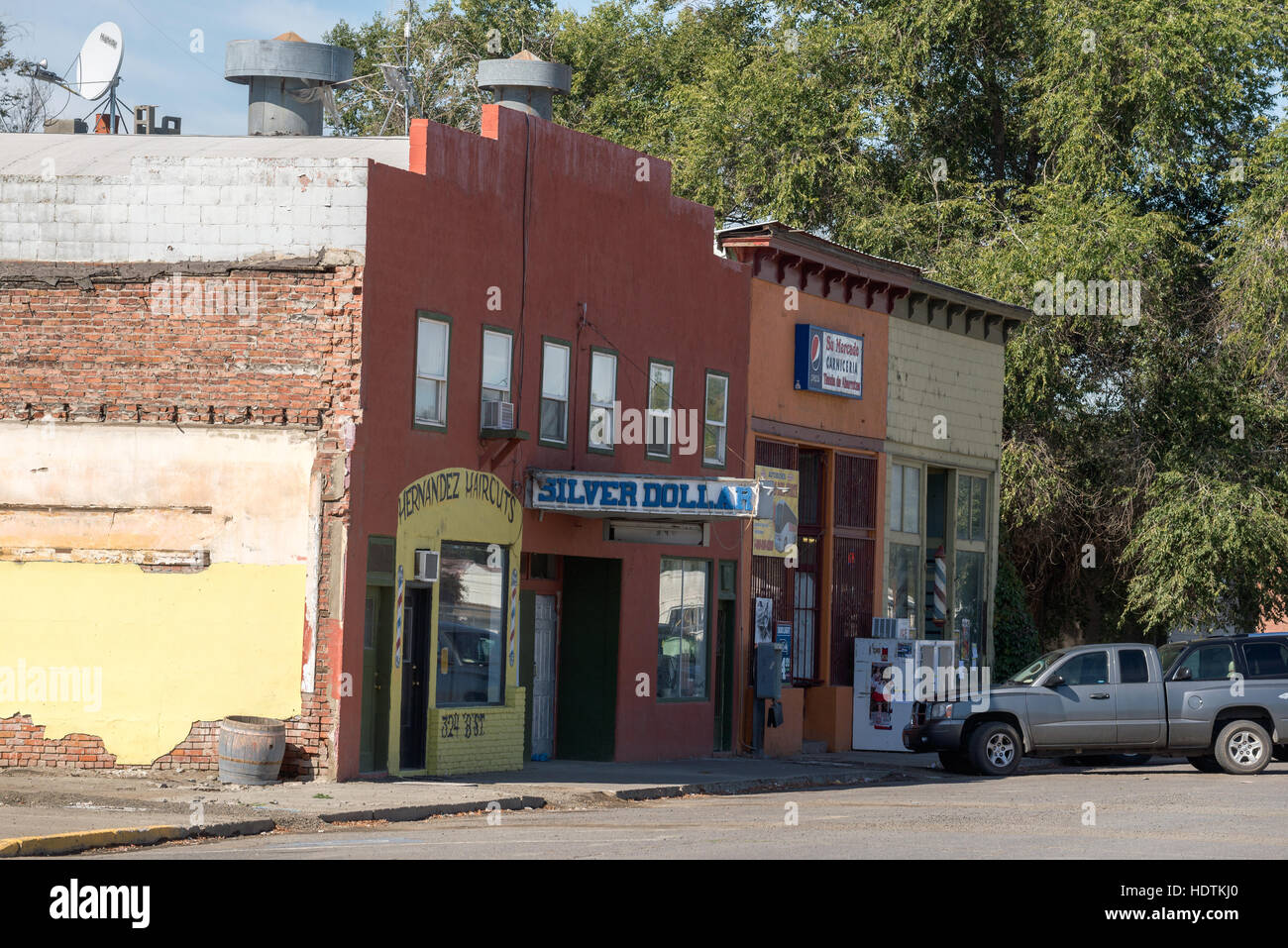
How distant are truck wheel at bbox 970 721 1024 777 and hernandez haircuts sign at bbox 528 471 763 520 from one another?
16.2 ft

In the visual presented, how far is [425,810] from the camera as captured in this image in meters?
17.0

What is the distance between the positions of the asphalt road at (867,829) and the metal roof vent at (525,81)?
10.4 metres

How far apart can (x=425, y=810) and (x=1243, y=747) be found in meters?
13.4

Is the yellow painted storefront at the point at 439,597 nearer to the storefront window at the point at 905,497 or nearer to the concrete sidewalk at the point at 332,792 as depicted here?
the concrete sidewalk at the point at 332,792

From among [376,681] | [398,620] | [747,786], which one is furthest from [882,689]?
[376,681]

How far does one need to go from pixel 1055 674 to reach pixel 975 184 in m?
19.1

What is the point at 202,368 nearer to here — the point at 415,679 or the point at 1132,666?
the point at 415,679

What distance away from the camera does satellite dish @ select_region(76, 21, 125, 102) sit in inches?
1001

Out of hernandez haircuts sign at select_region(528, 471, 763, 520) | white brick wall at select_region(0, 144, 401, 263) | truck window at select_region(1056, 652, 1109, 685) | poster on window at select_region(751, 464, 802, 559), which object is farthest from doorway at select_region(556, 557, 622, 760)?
white brick wall at select_region(0, 144, 401, 263)

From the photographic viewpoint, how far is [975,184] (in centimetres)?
4066

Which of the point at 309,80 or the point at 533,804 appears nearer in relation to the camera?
the point at 533,804

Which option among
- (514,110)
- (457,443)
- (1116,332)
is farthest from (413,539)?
(1116,332)

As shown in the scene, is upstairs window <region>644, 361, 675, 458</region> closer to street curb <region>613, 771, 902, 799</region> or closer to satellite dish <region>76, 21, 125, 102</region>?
street curb <region>613, 771, 902, 799</region>

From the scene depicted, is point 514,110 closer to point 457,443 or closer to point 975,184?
point 457,443
